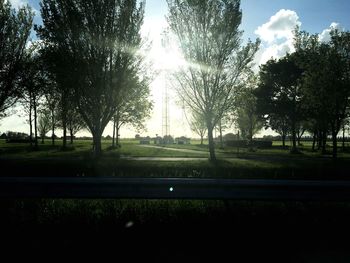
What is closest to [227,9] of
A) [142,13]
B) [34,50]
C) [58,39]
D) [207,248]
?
[142,13]

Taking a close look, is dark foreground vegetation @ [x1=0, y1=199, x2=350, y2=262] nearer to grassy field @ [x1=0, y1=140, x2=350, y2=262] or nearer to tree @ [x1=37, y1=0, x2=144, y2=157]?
grassy field @ [x1=0, y1=140, x2=350, y2=262]

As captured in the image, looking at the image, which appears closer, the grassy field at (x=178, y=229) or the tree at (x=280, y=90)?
the grassy field at (x=178, y=229)

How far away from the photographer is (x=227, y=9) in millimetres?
20156

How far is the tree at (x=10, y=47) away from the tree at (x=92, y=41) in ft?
19.6

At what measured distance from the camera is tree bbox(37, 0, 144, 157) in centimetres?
1838

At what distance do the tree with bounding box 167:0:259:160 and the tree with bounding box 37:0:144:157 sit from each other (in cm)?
301

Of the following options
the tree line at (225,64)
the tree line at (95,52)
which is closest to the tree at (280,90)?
the tree line at (225,64)

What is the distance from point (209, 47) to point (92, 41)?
7441 mm

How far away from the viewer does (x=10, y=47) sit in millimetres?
23250

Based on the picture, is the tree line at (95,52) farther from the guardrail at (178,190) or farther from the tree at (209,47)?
the guardrail at (178,190)

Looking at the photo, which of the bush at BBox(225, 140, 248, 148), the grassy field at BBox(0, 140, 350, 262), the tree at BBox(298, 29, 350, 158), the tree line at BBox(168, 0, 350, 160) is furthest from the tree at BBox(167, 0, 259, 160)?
the bush at BBox(225, 140, 248, 148)

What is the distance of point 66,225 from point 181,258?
2.41 meters

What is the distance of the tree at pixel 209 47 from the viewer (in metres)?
20.1

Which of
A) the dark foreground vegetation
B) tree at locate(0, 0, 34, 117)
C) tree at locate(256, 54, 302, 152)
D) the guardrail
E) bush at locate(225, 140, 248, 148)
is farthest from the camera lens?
bush at locate(225, 140, 248, 148)
